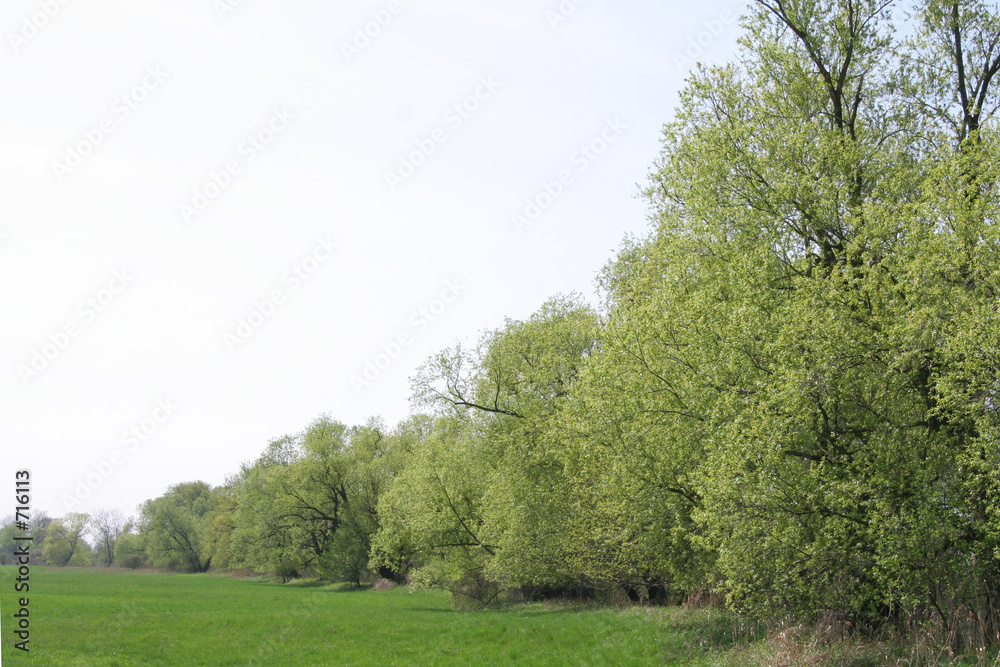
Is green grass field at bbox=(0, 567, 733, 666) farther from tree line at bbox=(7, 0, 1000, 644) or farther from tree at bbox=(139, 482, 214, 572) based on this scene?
tree at bbox=(139, 482, 214, 572)

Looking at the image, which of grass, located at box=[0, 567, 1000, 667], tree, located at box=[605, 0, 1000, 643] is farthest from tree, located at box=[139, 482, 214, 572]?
tree, located at box=[605, 0, 1000, 643]

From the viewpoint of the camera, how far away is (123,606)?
125ft

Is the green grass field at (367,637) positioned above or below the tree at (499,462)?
below

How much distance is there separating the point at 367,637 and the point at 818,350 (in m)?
20.3

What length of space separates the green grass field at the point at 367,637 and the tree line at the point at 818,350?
2.06 m

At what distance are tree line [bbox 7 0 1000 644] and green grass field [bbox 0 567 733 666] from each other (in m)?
2.06

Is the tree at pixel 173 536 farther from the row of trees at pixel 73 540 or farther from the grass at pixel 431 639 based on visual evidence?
the grass at pixel 431 639

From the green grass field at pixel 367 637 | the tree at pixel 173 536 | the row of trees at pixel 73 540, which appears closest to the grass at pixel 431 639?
the green grass field at pixel 367 637

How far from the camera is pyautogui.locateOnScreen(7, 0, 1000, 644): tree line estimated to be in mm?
14359

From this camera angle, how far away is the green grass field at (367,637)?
2114 centimetres

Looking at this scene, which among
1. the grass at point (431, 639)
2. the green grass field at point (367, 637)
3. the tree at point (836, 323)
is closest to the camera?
the tree at point (836, 323)

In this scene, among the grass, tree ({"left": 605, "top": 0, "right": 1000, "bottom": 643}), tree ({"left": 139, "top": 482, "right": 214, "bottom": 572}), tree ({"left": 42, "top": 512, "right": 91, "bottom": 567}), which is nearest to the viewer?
tree ({"left": 605, "top": 0, "right": 1000, "bottom": 643})

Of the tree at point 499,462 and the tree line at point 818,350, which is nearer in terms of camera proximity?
the tree line at point 818,350

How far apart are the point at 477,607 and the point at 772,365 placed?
1120 inches
